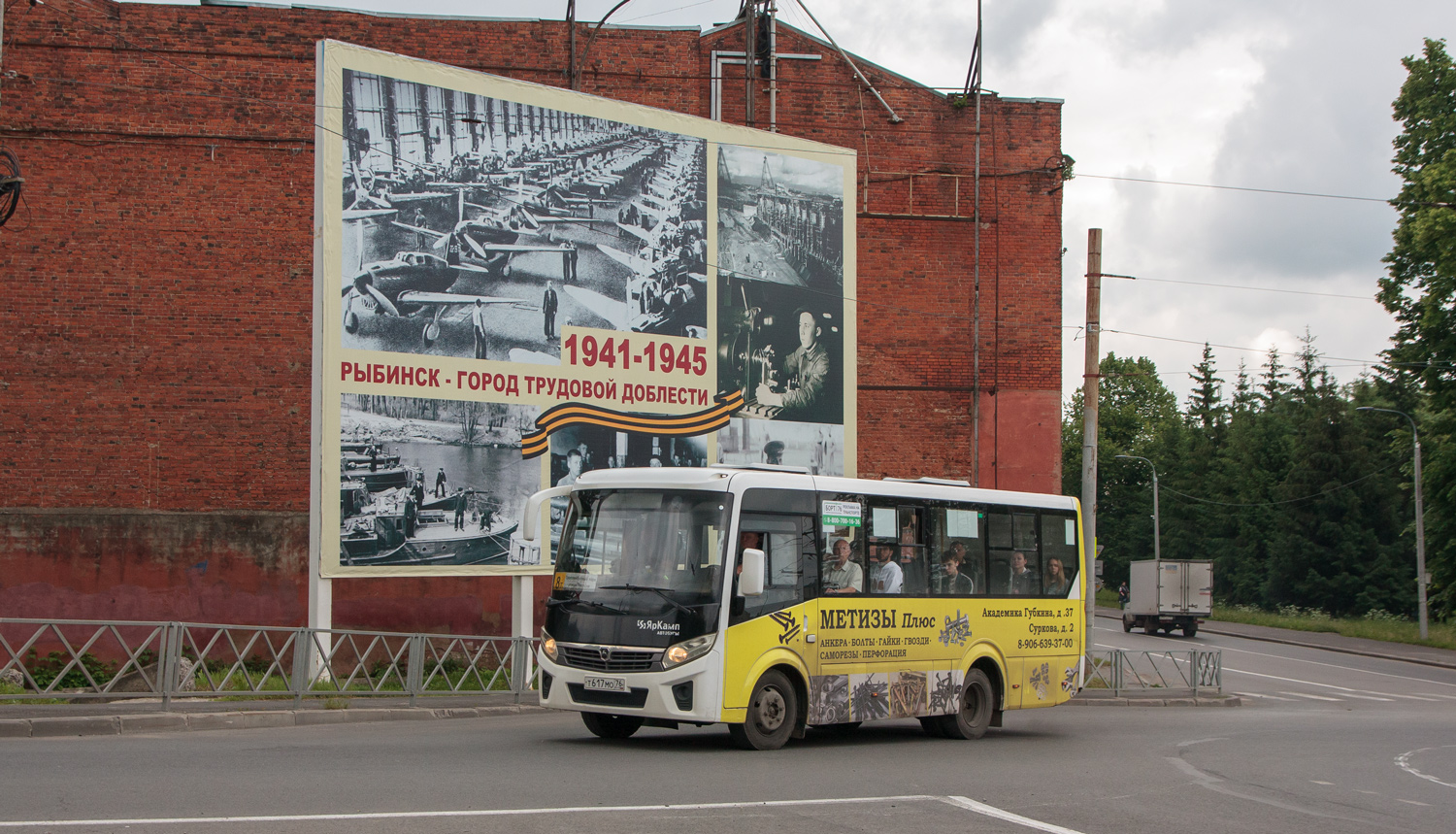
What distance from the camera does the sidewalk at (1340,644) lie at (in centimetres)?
3959

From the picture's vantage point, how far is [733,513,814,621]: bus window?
40.3 ft

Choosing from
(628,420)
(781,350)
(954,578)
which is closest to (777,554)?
(954,578)

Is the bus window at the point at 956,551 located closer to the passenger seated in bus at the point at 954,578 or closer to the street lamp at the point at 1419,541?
the passenger seated in bus at the point at 954,578

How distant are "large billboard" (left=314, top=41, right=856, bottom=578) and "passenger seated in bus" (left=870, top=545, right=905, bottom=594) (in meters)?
7.58

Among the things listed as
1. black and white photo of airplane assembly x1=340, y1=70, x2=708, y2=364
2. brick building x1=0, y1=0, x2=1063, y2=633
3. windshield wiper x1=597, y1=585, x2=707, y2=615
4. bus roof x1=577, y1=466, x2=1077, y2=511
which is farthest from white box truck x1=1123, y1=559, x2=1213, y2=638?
windshield wiper x1=597, y1=585, x2=707, y2=615

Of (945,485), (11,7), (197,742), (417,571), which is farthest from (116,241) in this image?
(945,485)

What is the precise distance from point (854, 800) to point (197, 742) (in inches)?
247

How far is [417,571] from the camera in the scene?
18.7 metres

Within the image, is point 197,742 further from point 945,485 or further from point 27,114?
point 27,114

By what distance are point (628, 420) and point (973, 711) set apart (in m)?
8.16

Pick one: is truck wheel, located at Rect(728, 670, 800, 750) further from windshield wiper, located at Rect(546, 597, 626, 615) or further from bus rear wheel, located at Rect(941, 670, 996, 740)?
bus rear wheel, located at Rect(941, 670, 996, 740)

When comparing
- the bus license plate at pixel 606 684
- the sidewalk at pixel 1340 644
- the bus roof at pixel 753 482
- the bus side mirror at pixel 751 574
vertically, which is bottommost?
the sidewalk at pixel 1340 644

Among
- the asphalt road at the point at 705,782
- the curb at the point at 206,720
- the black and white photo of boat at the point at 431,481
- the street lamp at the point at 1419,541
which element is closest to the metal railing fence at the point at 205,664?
the curb at the point at 206,720

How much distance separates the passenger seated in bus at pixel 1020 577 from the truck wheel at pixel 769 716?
156 inches
